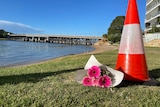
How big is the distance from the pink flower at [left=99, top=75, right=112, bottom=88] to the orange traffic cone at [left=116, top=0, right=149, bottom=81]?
73cm

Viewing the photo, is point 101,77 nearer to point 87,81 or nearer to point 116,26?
point 87,81

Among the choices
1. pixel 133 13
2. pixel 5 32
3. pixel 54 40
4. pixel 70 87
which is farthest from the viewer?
pixel 5 32

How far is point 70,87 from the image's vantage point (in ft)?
14.2

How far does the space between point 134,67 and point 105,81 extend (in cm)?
90

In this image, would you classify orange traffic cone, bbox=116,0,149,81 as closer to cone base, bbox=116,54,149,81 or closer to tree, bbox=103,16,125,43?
cone base, bbox=116,54,149,81

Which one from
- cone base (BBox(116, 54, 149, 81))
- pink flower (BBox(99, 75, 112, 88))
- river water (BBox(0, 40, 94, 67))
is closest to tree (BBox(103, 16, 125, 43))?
river water (BBox(0, 40, 94, 67))

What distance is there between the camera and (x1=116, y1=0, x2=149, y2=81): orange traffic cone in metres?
4.83

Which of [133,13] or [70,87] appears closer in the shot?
[70,87]

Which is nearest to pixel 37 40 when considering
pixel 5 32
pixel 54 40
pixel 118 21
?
pixel 54 40

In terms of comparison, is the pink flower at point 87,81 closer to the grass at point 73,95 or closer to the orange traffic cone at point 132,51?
the grass at point 73,95

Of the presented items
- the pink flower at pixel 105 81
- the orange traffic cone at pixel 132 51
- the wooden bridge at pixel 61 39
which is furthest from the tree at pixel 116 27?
the pink flower at pixel 105 81

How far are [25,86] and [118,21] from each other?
267 ft

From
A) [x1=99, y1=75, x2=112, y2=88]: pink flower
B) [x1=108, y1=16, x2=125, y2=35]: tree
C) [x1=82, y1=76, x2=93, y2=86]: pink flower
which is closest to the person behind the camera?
[x1=99, y1=75, x2=112, y2=88]: pink flower

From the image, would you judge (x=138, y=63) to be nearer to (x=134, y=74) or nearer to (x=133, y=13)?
(x=134, y=74)
